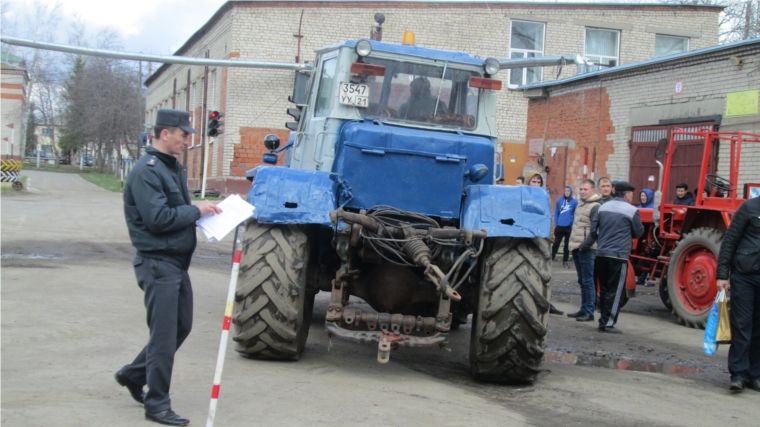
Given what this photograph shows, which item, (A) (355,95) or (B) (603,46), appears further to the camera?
(B) (603,46)

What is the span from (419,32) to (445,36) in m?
1.02

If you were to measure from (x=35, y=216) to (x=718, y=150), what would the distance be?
1581 centimetres

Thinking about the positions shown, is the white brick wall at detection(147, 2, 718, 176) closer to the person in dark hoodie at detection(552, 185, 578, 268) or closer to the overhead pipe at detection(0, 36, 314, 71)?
the overhead pipe at detection(0, 36, 314, 71)

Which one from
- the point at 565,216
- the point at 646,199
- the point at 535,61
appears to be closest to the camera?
the point at 646,199

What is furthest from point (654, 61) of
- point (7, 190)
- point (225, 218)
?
point (7, 190)

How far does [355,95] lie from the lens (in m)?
7.52

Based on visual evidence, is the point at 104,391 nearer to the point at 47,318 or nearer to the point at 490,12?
the point at 47,318

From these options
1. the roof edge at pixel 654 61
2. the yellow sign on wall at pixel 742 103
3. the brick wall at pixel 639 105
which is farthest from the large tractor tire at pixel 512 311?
the roof edge at pixel 654 61

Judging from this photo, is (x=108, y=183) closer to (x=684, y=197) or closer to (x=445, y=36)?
(x=445, y=36)

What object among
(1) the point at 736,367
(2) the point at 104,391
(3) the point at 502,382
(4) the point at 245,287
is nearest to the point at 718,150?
(1) the point at 736,367

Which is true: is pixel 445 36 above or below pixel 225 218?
above

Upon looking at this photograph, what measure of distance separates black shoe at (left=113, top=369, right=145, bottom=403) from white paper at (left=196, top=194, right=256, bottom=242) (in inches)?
41.1

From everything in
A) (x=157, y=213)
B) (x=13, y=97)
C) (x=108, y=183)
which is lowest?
(x=108, y=183)

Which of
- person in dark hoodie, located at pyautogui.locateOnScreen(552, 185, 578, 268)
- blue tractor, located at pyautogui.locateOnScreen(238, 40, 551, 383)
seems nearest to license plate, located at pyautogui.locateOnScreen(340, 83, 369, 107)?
blue tractor, located at pyautogui.locateOnScreen(238, 40, 551, 383)
